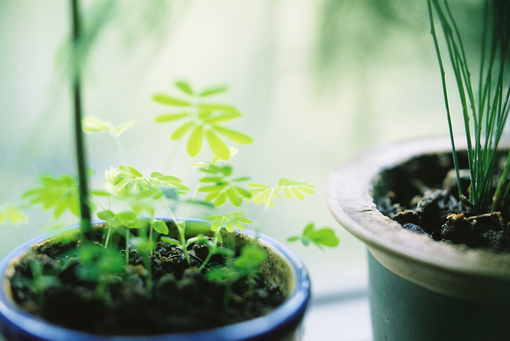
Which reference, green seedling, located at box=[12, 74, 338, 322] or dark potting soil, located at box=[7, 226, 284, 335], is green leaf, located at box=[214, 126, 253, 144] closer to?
green seedling, located at box=[12, 74, 338, 322]

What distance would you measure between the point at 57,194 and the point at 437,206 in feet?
2.31

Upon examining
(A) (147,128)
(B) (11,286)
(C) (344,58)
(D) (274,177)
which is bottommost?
(D) (274,177)

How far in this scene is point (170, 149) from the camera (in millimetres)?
1045

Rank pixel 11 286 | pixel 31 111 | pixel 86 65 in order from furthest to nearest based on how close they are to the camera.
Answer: pixel 31 111 → pixel 86 65 → pixel 11 286

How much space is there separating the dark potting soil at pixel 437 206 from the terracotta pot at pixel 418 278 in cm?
7

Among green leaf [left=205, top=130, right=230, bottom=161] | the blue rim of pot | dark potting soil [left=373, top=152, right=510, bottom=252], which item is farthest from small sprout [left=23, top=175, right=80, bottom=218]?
dark potting soil [left=373, top=152, right=510, bottom=252]

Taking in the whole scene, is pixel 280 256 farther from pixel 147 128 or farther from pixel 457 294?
pixel 147 128

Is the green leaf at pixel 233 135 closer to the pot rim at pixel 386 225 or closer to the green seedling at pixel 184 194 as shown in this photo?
the green seedling at pixel 184 194

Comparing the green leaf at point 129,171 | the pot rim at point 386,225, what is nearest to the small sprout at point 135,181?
the green leaf at point 129,171

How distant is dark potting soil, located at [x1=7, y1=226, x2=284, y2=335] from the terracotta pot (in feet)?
0.59

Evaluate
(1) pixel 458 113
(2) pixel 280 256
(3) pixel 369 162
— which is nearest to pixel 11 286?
(2) pixel 280 256

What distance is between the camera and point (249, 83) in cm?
106

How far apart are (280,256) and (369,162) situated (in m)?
0.41

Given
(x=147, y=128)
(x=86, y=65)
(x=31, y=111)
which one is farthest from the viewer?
(x=147, y=128)
